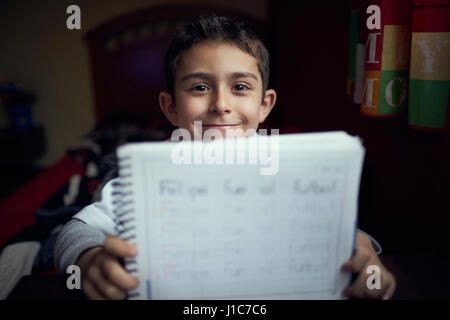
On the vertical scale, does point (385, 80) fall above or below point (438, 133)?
above

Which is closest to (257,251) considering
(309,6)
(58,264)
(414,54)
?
(58,264)

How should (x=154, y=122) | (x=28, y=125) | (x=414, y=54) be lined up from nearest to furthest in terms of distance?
1. (x=414, y=54)
2. (x=154, y=122)
3. (x=28, y=125)

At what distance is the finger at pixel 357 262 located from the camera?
1.29 feet

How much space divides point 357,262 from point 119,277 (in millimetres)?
279

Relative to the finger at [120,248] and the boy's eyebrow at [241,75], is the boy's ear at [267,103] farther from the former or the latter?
the finger at [120,248]

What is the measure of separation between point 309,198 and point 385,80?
1.87 ft

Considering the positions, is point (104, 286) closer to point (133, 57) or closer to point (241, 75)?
point (241, 75)

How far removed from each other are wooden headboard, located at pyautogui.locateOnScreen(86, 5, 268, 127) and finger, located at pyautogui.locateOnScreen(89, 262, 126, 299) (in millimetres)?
2248

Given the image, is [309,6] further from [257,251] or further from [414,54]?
[257,251]

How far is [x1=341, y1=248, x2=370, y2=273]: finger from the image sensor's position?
1.29 feet

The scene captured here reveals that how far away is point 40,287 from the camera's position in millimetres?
514

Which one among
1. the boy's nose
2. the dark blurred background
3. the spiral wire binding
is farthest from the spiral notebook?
Result: the dark blurred background

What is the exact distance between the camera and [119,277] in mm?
383

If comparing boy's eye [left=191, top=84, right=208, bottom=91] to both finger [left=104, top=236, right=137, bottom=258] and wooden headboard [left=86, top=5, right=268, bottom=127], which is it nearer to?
finger [left=104, top=236, right=137, bottom=258]
